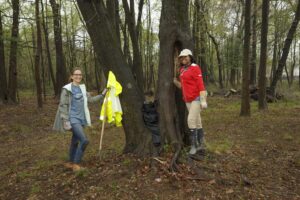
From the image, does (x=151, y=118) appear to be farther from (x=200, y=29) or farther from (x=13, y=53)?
→ (x=200, y=29)

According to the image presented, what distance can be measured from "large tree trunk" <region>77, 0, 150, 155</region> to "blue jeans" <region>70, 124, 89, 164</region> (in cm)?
82

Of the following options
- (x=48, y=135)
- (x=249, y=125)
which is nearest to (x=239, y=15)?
(x=249, y=125)

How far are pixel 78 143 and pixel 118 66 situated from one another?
1782 mm

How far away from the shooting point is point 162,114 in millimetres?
4953

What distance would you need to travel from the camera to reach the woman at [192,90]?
4.78 m

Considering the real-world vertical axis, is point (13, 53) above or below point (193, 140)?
above

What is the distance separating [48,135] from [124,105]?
5435 mm

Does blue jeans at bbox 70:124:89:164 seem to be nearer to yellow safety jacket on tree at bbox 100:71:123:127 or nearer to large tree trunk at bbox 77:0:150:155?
yellow safety jacket on tree at bbox 100:71:123:127

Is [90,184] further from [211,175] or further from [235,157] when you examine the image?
[235,157]

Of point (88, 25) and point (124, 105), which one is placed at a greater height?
point (88, 25)

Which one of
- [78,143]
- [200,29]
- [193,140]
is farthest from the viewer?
[200,29]

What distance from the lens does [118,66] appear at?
16.6 ft

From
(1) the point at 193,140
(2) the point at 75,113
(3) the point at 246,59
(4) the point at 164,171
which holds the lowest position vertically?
(4) the point at 164,171

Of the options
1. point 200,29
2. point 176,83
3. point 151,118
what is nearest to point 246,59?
point 176,83
